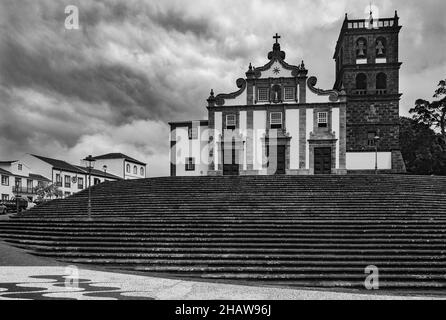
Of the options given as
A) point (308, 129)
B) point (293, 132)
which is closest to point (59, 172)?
point (293, 132)

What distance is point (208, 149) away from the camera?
35.6m

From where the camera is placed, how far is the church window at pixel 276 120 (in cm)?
3472

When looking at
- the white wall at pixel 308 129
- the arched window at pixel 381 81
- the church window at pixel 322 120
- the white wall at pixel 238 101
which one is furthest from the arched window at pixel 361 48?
the white wall at pixel 238 101

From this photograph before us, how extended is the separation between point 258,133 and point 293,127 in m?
3.13

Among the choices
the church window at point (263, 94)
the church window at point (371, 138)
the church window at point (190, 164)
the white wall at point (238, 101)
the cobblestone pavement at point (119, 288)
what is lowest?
the cobblestone pavement at point (119, 288)

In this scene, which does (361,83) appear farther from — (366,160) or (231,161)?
(231,161)

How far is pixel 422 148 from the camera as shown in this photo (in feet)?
147

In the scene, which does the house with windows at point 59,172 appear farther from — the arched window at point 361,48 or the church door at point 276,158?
the arched window at point 361,48

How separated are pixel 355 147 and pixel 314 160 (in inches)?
247

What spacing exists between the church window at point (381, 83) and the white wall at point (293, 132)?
10.1m
